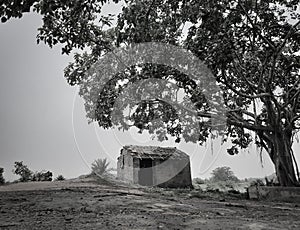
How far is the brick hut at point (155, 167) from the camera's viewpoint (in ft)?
70.7

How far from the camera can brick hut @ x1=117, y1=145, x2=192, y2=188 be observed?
21.5 m

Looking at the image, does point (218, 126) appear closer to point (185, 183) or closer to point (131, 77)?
point (131, 77)

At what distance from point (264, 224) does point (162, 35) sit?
7.33 m

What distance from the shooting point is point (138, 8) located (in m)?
6.75

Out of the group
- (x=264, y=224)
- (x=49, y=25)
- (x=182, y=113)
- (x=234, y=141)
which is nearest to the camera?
(x=264, y=224)

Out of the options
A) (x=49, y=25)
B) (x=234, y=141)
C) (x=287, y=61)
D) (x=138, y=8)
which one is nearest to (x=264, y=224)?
(x=138, y=8)

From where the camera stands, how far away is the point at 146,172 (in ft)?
72.3

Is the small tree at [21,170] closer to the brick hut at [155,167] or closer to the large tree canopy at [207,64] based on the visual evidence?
the brick hut at [155,167]

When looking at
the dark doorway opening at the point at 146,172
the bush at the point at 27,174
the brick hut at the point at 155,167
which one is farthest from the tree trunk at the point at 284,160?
the bush at the point at 27,174

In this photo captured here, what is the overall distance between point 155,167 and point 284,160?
11740 mm

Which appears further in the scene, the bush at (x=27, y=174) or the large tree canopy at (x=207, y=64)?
the bush at (x=27, y=174)

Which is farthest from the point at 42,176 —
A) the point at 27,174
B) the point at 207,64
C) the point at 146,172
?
the point at 207,64

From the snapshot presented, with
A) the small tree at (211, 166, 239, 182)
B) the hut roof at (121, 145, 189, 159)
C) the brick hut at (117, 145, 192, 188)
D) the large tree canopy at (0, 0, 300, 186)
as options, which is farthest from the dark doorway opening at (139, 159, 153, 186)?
the small tree at (211, 166, 239, 182)

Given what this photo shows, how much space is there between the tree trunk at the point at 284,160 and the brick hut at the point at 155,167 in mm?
10183
